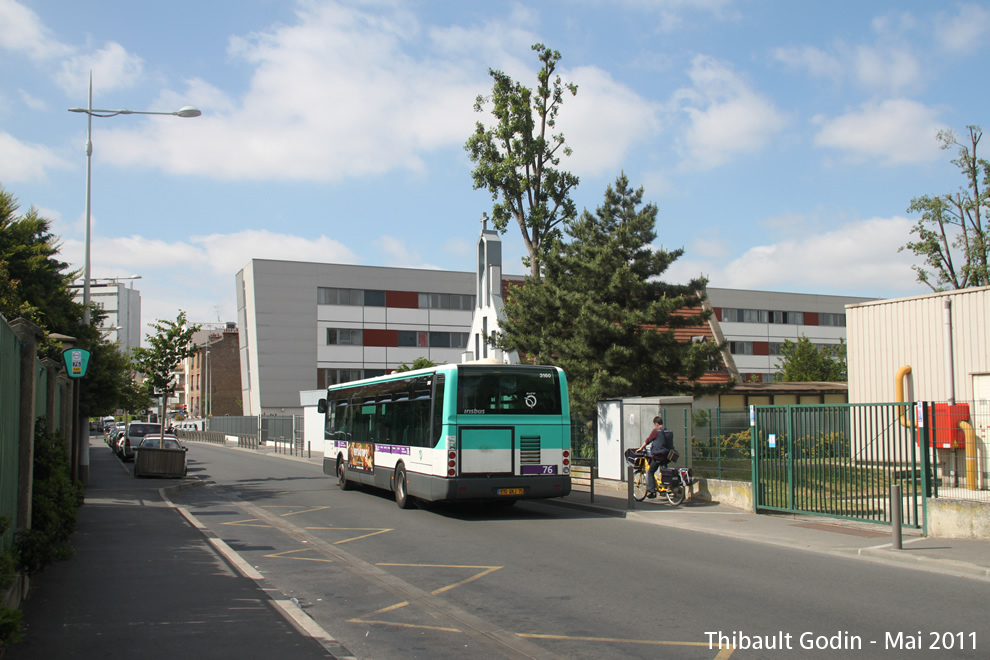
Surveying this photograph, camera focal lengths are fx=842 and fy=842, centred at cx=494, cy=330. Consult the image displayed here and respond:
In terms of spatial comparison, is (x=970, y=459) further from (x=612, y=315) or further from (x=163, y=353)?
(x=163, y=353)

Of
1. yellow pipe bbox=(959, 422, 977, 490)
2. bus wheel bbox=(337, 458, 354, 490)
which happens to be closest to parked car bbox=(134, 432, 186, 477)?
bus wheel bbox=(337, 458, 354, 490)

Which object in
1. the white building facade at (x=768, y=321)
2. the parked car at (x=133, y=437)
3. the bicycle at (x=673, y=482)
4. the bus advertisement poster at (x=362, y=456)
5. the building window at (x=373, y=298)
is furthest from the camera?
the white building facade at (x=768, y=321)

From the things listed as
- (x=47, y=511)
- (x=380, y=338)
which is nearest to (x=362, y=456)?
(x=47, y=511)

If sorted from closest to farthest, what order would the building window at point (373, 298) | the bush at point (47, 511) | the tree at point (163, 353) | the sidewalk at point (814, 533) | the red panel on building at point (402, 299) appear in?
1. the bush at point (47, 511)
2. the sidewalk at point (814, 533)
3. the tree at point (163, 353)
4. the building window at point (373, 298)
5. the red panel on building at point (402, 299)

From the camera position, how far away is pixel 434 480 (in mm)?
15508

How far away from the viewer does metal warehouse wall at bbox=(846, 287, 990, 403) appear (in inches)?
760

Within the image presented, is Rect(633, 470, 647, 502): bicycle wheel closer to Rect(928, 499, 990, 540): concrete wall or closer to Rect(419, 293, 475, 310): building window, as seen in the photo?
Rect(928, 499, 990, 540): concrete wall

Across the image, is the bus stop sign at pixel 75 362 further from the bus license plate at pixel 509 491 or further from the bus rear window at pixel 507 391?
the bus license plate at pixel 509 491

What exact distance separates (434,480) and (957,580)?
28.7 feet

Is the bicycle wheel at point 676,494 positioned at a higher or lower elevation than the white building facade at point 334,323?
lower

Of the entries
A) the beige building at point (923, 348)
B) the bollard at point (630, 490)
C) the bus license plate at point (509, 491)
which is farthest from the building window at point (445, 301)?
the bus license plate at point (509, 491)

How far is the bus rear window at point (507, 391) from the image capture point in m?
15.5

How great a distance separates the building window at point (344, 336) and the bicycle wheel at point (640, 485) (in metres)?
49.7

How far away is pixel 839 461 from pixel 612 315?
9.52 metres
